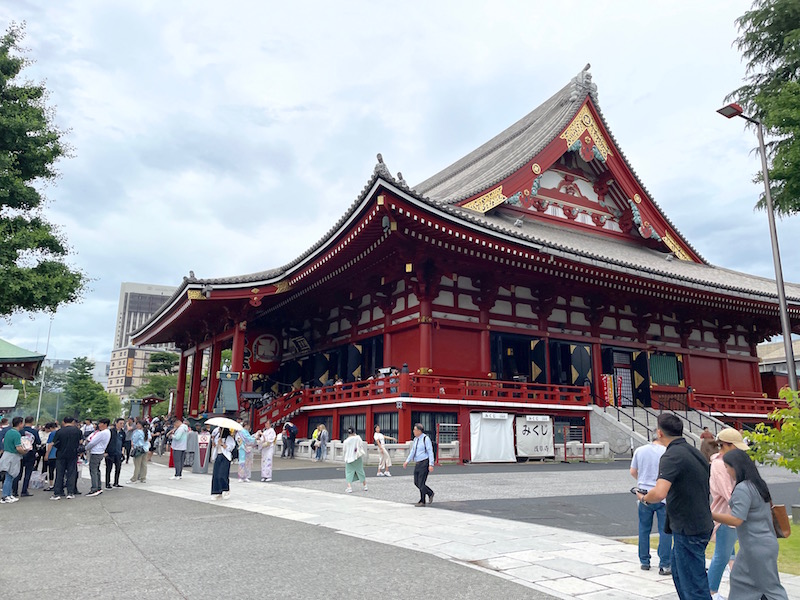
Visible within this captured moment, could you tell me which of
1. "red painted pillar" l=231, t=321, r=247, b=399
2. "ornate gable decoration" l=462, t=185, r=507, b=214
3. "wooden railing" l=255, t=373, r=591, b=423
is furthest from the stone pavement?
"ornate gable decoration" l=462, t=185, r=507, b=214

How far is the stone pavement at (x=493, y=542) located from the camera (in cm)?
541

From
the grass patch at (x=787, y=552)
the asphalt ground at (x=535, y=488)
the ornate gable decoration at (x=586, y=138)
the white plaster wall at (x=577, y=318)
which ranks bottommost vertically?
the grass patch at (x=787, y=552)

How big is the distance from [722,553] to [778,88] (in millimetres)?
18418

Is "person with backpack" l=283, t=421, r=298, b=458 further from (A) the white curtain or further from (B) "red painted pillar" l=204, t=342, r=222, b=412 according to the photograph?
(B) "red painted pillar" l=204, t=342, r=222, b=412

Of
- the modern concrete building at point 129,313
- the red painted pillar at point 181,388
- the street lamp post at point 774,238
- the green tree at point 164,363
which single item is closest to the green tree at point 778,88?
the street lamp post at point 774,238

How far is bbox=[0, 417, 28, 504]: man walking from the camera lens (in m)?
11.8

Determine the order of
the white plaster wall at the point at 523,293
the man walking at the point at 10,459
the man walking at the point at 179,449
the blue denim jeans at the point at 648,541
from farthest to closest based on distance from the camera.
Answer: the white plaster wall at the point at 523,293 < the man walking at the point at 179,449 < the man walking at the point at 10,459 < the blue denim jeans at the point at 648,541

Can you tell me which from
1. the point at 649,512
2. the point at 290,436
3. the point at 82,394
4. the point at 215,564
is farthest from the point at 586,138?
the point at 82,394

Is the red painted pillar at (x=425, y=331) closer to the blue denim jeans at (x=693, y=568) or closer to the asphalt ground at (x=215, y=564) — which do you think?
the asphalt ground at (x=215, y=564)

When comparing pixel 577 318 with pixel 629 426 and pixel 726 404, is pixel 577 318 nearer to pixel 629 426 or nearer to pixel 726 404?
Result: pixel 629 426

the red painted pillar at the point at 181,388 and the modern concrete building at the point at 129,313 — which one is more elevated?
the modern concrete building at the point at 129,313

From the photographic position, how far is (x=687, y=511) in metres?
4.32

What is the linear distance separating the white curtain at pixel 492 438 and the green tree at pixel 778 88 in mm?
11134

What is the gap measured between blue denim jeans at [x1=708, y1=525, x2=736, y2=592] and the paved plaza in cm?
41
